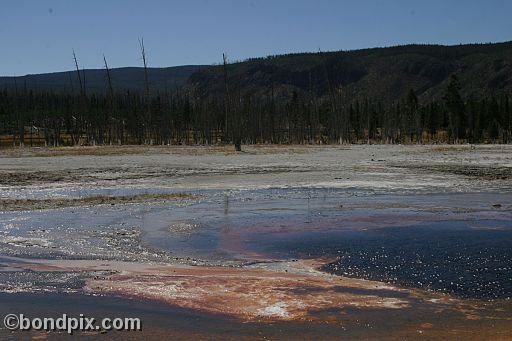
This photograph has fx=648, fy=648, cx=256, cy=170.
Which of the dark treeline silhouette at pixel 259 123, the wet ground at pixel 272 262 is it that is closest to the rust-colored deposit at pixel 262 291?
the wet ground at pixel 272 262

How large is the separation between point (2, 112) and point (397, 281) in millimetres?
116714

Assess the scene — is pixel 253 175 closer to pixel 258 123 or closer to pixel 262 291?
pixel 262 291

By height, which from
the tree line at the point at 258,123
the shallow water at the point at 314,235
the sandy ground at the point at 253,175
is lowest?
the shallow water at the point at 314,235

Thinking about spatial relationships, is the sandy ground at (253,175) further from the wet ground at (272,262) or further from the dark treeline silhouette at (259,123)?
the dark treeline silhouette at (259,123)

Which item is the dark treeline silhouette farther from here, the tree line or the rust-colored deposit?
the rust-colored deposit

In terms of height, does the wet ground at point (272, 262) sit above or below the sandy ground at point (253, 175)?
below

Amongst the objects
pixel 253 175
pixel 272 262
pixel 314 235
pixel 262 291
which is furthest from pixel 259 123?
pixel 262 291

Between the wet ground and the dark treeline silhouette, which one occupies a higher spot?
the dark treeline silhouette

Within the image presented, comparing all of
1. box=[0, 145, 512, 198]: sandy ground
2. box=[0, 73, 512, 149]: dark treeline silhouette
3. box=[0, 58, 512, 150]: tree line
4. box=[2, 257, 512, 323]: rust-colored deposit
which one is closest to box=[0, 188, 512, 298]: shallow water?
→ box=[2, 257, 512, 323]: rust-colored deposit

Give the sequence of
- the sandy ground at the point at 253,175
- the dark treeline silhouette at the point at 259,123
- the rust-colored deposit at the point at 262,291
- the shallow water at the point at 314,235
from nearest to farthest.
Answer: the rust-colored deposit at the point at 262,291 → the shallow water at the point at 314,235 → the sandy ground at the point at 253,175 → the dark treeline silhouette at the point at 259,123

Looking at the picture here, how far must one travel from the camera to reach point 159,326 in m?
7.23

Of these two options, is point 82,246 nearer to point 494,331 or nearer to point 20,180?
point 494,331

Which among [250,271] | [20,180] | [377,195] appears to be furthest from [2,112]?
[250,271]

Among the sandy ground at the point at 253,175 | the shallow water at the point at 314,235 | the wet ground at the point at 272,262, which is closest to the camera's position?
the wet ground at the point at 272,262
